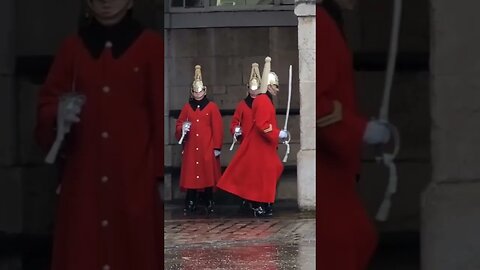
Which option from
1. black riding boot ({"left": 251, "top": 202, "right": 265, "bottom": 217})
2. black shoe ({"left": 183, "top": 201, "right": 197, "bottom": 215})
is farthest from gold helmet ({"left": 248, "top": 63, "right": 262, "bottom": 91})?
black shoe ({"left": 183, "top": 201, "right": 197, "bottom": 215})

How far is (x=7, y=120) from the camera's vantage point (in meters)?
2.71

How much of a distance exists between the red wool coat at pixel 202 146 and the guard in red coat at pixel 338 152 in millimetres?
6513

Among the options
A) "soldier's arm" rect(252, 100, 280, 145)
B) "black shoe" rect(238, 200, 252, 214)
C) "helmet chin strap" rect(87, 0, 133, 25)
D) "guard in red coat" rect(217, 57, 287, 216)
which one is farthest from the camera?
"black shoe" rect(238, 200, 252, 214)

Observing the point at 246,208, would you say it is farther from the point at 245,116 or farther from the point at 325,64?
the point at 325,64

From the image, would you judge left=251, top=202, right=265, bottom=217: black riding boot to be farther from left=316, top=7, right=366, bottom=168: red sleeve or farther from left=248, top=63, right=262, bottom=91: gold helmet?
left=316, top=7, right=366, bottom=168: red sleeve

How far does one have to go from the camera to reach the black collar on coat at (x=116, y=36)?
2.80 m

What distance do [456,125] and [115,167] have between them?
1144 mm

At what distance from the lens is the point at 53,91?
2758 millimetres

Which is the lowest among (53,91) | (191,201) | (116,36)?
(191,201)

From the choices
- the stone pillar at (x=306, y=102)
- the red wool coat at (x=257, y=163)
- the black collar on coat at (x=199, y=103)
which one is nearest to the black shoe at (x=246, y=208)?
the red wool coat at (x=257, y=163)

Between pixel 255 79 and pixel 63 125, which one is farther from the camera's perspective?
pixel 255 79

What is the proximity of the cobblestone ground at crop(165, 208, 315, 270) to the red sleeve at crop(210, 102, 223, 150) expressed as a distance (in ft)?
2.82

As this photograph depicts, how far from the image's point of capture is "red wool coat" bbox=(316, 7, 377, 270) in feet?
9.04

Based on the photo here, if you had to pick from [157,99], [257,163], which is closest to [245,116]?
[257,163]
